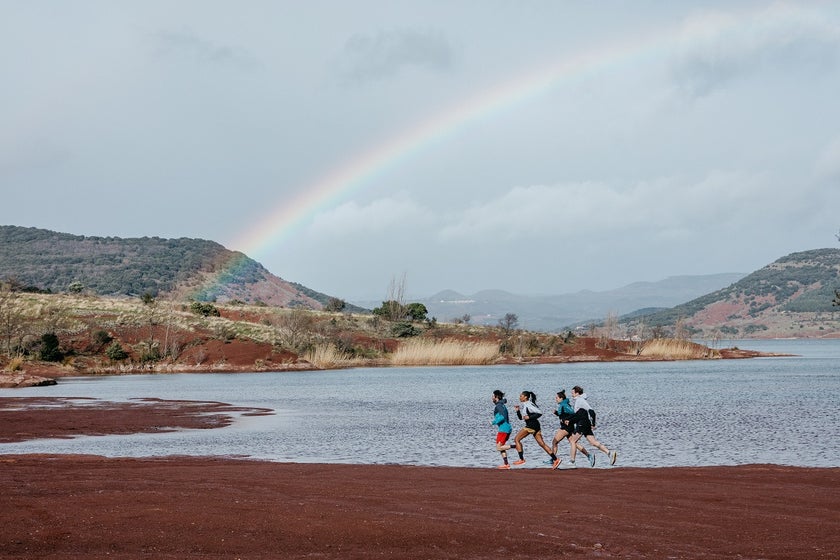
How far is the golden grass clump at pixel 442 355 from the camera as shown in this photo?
93938 mm

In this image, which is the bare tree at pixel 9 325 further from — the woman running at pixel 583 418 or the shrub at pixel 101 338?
the woman running at pixel 583 418

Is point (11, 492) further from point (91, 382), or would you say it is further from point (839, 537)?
point (91, 382)

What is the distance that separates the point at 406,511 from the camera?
16875 mm

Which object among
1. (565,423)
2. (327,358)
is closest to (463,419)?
(565,423)

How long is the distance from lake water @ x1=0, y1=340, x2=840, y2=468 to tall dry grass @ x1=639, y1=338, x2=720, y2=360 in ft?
135

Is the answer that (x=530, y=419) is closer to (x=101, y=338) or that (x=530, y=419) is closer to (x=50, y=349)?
(x=50, y=349)

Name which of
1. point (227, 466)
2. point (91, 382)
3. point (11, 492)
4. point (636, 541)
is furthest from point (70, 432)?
point (91, 382)

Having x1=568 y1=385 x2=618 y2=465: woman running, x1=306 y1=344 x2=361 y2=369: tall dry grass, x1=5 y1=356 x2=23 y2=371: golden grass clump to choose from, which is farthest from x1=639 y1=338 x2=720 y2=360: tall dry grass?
x1=568 y1=385 x2=618 y2=465: woman running

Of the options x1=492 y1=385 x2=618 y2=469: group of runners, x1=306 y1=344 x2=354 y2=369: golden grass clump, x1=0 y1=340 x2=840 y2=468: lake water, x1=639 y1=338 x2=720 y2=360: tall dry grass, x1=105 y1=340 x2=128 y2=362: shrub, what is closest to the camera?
x1=492 y1=385 x2=618 y2=469: group of runners

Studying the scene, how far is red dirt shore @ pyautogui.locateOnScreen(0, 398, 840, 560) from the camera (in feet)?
45.8

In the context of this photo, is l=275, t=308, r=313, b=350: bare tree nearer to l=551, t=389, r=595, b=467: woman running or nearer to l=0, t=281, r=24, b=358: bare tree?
l=0, t=281, r=24, b=358: bare tree

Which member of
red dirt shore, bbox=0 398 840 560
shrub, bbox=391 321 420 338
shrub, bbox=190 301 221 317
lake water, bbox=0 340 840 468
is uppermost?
shrub, bbox=190 301 221 317

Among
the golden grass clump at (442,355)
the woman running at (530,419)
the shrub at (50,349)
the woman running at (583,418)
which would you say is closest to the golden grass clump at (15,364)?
the shrub at (50,349)

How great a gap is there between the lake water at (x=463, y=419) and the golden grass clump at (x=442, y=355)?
18960mm
